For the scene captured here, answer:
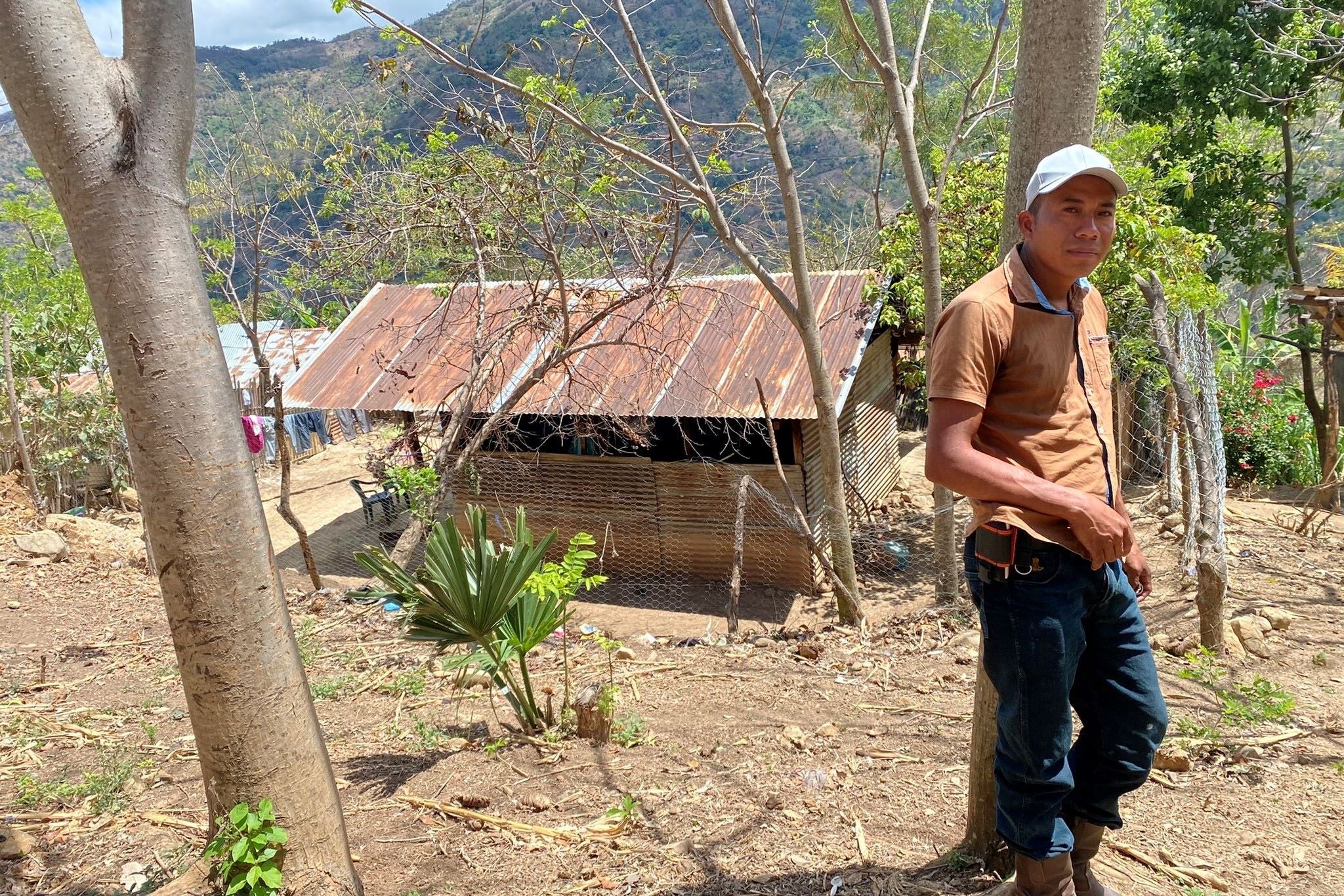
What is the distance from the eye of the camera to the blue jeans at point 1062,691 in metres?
1.95

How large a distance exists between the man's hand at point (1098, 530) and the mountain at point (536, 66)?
4.35 meters

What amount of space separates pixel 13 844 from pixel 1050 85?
14.1ft

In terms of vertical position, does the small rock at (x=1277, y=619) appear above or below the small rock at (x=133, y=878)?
below

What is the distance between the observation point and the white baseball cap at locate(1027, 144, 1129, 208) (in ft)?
6.24

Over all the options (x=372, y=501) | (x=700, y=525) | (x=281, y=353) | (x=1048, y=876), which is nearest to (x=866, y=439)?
(x=700, y=525)

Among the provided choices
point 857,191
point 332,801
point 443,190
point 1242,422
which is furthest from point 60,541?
point 857,191

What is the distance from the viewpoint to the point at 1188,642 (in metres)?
4.72

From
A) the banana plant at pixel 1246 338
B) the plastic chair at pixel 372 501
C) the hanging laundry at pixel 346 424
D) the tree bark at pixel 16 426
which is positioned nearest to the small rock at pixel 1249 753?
the banana plant at pixel 1246 338

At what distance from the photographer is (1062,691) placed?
1982 mm

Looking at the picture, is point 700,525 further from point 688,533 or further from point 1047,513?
point 1047,513

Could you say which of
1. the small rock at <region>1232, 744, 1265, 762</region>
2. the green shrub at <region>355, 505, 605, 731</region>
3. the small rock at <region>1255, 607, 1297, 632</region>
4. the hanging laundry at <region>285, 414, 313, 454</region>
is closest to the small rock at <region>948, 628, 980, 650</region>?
the small rock at <region>1255, 607, 1297, 632</region>

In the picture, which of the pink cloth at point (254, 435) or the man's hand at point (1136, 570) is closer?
the man's hand at point (1136, 570)

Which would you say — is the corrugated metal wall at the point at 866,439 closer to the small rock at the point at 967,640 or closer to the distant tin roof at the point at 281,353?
the small rock at the point at 967,640

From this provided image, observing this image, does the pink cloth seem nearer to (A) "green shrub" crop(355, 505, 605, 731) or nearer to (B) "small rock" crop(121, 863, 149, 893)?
(A) "green shrub" crop(355, 505, 605, 731)
